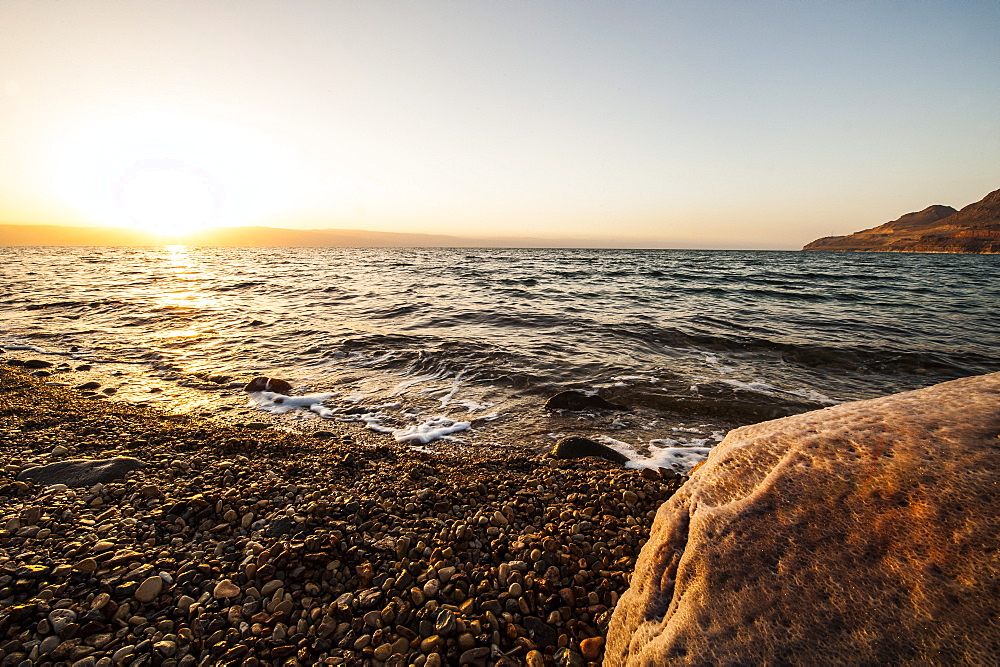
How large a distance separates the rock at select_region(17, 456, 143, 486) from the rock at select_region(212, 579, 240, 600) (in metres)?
2.27

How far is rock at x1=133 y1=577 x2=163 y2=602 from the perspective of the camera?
101 inches

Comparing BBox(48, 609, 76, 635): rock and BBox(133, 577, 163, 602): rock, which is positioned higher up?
BBox(48, 609, 76, 635): rock

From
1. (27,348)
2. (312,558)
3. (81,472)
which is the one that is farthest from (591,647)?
(27,348)

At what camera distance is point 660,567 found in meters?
2.26

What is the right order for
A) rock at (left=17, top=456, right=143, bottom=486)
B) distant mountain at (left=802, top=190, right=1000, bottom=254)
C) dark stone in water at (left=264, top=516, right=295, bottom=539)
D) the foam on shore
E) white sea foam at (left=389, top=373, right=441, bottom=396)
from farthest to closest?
1. distant mountain at (left=802, top=190, right=1000, bottom=254)
2. white sea foam at (left=389, top=373, right=441, bottom=396)
3. the foam on shore
4. rock at (left=17, top=456, right=143, bottom=486)
5. dark stone in water at (left=264, top=516, right=295, bottom=539)

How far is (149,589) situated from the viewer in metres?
2.62

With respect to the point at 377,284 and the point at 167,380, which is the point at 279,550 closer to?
the point at 167,380

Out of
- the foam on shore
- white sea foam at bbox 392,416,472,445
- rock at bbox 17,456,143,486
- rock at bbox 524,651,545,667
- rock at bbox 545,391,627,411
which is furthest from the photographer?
rock at bbox 545,391,627,411

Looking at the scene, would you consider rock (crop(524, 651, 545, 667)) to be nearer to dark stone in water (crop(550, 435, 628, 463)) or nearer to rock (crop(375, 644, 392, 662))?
rock (crop(375, 644, 392, 662))

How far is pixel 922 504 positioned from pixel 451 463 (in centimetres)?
406

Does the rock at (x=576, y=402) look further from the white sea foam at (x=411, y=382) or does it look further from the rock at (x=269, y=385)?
the rock at (x=269, y=385)

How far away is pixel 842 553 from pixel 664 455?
3668 millimetres

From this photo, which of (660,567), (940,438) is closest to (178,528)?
(660,567)

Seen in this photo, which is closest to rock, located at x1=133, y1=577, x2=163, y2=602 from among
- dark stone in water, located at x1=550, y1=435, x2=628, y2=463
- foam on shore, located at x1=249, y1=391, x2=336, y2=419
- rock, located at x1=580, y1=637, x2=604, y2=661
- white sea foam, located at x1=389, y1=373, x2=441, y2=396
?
rock, located at x1=580, y1=637, x2=604, y2=661
